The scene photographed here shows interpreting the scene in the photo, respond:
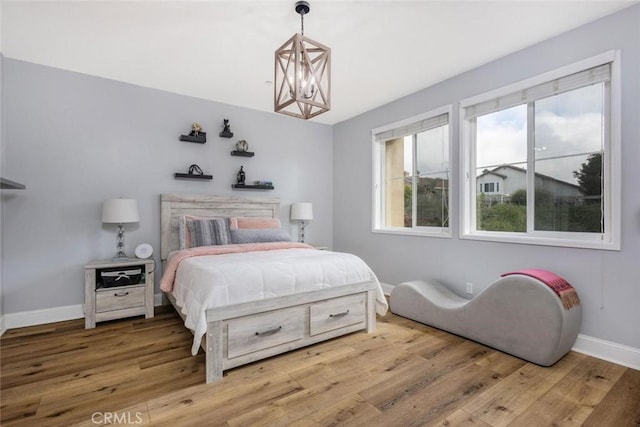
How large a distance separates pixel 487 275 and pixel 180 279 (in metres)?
2.88

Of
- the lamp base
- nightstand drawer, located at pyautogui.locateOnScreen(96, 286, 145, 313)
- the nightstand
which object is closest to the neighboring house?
the nightstand

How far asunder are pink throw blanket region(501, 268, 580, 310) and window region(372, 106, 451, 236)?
1.10 meters

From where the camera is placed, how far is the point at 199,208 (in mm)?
3865

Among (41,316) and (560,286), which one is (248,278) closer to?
(560,286)

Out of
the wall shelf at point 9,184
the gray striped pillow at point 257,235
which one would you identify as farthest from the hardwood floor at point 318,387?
the wall shelf at point 9,184

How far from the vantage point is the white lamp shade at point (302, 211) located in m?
4.46

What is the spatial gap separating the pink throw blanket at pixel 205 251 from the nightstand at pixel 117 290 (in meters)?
0.28

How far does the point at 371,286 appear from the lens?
9.27ft

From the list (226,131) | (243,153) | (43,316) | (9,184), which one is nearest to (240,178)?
(243,153)

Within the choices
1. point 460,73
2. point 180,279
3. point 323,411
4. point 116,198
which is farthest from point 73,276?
point 460,73

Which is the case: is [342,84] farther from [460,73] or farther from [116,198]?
[116,198]

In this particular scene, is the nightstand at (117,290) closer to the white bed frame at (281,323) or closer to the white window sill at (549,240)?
the white bed frame at (281,323)

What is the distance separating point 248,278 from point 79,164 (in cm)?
253

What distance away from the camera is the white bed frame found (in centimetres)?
200
